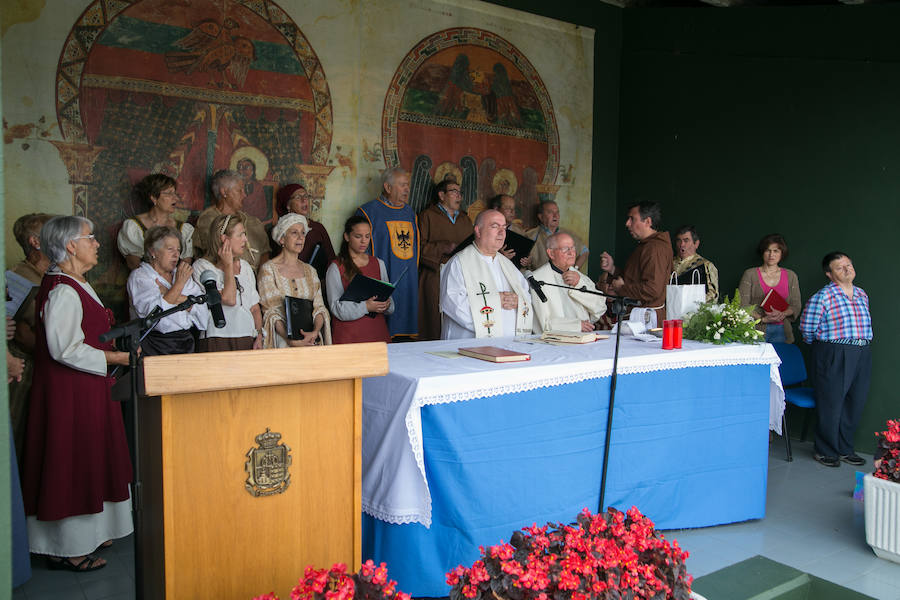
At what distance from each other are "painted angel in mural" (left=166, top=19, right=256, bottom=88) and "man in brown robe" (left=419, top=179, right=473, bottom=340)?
2.23m

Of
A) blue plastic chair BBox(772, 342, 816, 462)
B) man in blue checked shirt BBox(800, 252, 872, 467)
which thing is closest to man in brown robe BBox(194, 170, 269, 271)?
blue plastic chair BBox(772, 342, 816, 462)

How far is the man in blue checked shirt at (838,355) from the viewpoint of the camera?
6.33 metres

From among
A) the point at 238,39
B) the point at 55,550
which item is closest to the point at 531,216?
the point at 238,39

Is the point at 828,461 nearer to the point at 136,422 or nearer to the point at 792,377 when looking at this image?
the point at 792,377

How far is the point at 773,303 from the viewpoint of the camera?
23.5 feet

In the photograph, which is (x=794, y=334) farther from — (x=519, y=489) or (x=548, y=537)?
(x=548, y=537)

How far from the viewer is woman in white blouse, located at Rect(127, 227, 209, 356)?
4656 mm

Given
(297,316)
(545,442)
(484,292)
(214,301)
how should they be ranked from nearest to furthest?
(214,301) < (545,442) < (484,292) < (297,316)

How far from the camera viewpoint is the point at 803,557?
4.35m

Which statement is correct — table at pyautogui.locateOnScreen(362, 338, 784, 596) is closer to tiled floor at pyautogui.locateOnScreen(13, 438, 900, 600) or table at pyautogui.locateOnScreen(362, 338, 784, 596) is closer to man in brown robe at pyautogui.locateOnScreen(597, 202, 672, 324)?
tiled floor at pyautogui.locateOnScreen(13, 438, 900, 600)

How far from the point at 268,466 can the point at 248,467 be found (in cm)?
6

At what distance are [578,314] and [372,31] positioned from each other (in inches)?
142

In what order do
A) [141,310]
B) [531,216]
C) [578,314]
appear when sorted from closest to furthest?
[141,310] < [578,314] < [531,216]

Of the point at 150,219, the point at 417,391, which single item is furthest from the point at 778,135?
the point at 150,219
